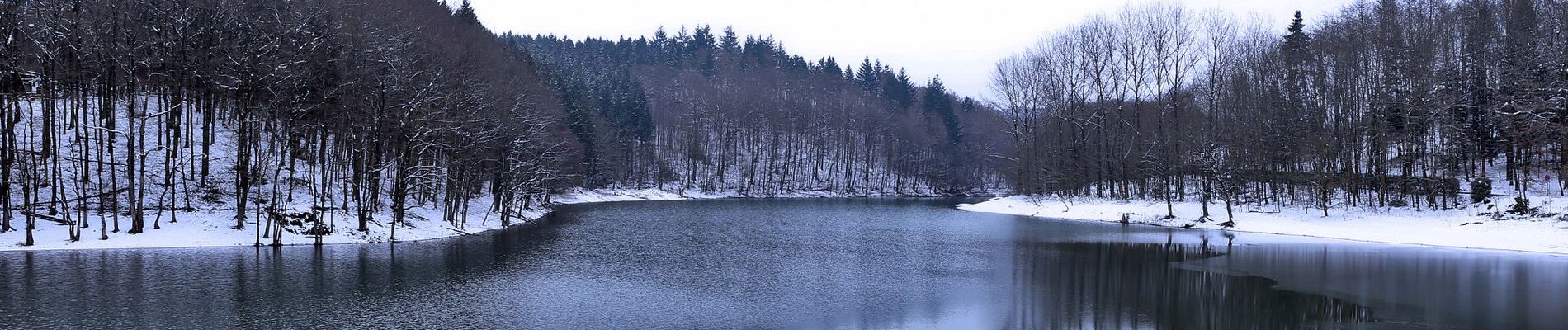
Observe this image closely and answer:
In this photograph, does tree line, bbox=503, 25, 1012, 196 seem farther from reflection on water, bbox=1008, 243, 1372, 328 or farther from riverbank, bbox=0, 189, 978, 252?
reflection on water, bbox=1008, 243, 1372, 328

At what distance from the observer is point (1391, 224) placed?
39594 millimetres

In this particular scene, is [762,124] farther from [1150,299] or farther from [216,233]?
[1150,299]

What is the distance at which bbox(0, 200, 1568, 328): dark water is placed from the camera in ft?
57.4

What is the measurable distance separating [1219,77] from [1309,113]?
25.6 feet

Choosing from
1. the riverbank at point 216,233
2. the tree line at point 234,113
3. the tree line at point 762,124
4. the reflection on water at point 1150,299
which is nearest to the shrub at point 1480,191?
the reflection on water at point 1150,299

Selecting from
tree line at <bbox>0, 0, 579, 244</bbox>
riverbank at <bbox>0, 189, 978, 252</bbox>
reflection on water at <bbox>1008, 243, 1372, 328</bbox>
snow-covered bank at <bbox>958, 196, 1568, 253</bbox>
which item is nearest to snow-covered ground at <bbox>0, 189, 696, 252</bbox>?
riverbank at <bbox>0, 189, 978, 252</bbox>

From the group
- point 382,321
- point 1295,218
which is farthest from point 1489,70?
point 382,321

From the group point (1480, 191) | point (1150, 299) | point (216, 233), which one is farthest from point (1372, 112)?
point (216, 233)

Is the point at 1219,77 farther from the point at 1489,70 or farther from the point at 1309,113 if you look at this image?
the point at 1489,70

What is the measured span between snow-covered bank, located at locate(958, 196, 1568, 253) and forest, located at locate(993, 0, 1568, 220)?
1174 millimetres

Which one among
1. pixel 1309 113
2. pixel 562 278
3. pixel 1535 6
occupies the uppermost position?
pixel 1535 6

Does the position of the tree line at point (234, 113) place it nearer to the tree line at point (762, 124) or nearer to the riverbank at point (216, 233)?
the riverbank at point (216, 233)

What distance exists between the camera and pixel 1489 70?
44750mm

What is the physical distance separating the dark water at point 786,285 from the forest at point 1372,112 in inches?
494
